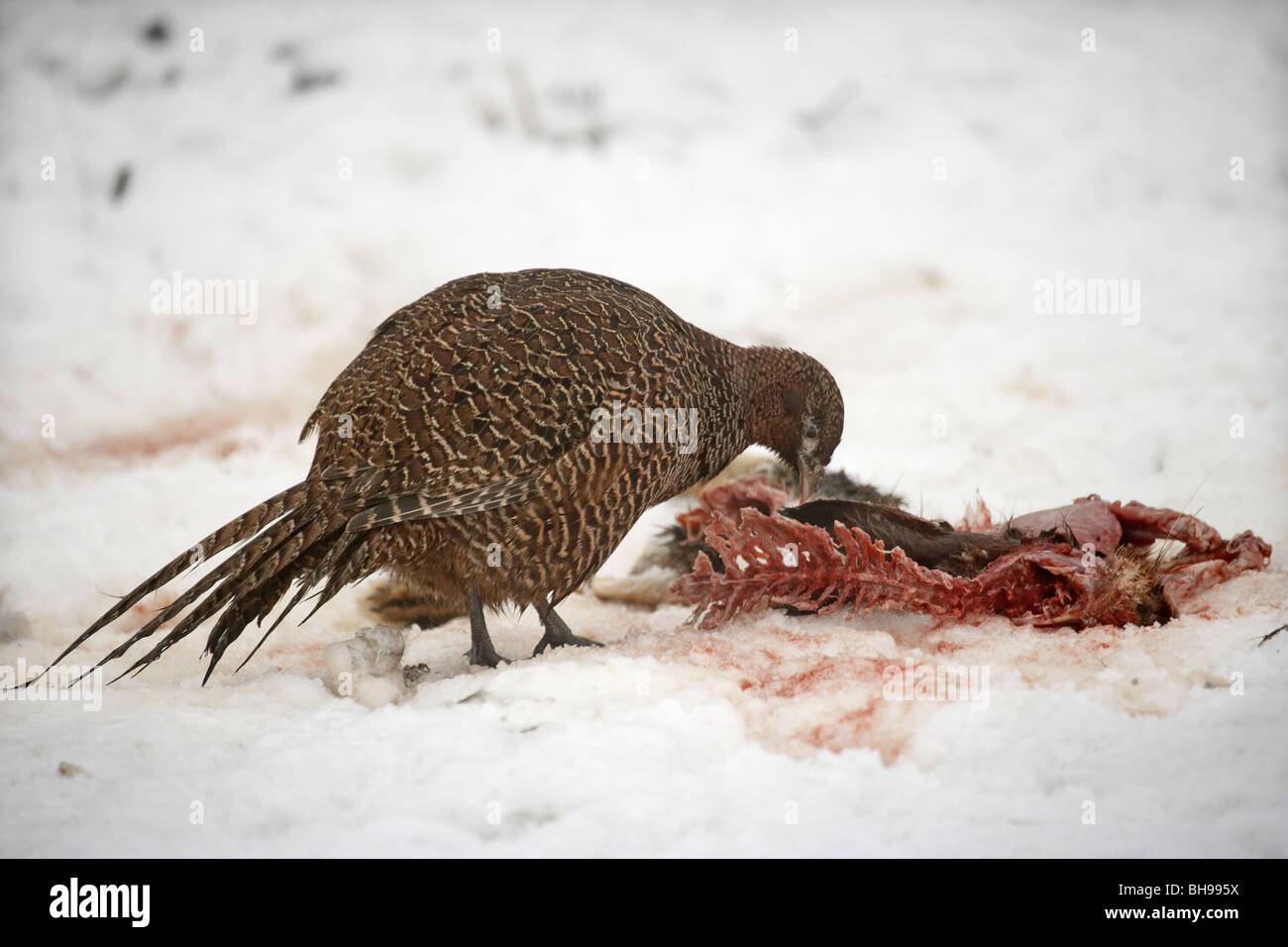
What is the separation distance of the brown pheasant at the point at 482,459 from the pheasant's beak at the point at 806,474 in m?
0.38

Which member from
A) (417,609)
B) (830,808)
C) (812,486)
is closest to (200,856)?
(830,808)

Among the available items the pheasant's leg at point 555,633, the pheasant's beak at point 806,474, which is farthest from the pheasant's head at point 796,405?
the pheasant's leg at point 555,633

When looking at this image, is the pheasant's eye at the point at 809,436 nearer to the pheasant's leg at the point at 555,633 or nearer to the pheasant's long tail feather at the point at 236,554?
the pheasant's leg at the point at 555,633

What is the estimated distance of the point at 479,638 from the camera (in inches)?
101

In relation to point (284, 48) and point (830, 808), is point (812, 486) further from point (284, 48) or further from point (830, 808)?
point (284, 48)

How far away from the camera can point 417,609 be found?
3.17 m

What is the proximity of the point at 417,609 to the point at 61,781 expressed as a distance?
145cm

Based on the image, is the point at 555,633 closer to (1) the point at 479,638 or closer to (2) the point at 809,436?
(1) the point at 479,638

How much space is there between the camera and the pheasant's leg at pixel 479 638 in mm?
2547

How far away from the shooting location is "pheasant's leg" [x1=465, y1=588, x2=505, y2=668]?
2547 millimetres

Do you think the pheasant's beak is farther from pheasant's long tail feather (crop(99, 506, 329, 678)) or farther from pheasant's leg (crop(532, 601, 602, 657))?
pheasant's long tail feather (crop(99, 506, 329, 678))

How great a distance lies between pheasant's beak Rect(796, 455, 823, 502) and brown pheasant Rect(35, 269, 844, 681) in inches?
15.1

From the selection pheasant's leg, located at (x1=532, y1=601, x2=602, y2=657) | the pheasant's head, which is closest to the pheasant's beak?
the pheasant's head

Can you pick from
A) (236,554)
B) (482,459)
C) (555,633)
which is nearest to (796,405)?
(555,633)
